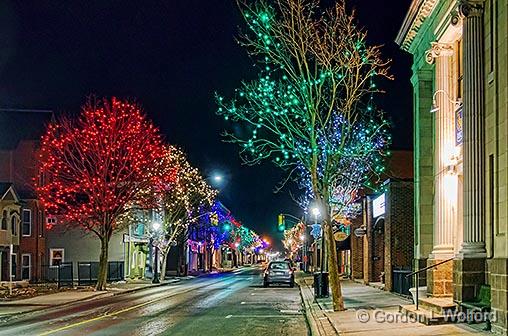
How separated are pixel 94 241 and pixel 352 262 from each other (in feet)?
63.8

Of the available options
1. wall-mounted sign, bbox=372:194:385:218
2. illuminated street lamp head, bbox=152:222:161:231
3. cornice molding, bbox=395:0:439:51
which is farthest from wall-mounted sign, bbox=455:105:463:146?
illuminated street lamp head, bbox=152:222:161:231

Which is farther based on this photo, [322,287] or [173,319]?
[322,287]

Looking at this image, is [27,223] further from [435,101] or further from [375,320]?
[375,320]

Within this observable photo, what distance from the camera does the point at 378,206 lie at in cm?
3884

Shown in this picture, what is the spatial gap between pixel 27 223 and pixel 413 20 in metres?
34.8

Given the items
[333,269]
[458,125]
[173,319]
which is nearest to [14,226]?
[173,319]

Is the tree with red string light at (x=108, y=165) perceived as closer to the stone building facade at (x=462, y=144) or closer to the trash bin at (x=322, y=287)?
the trash bin at (x=322, y=287)

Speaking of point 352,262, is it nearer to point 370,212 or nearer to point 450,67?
point 370,212

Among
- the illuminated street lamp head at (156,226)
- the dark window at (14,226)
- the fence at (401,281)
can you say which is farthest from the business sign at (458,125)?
the illuminated street lamp head at (156,226)

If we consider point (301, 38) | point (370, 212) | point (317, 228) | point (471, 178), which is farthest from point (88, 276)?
point (471, 178)

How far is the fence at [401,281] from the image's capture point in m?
28.9

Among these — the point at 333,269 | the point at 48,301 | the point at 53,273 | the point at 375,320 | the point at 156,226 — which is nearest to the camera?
the point at 375,320

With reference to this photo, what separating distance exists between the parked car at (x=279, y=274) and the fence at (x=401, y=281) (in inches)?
508

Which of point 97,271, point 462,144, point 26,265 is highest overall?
point 462,144
